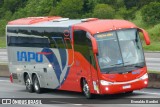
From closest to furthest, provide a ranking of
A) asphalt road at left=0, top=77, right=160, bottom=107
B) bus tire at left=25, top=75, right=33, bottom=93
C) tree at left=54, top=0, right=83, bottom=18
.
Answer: asphalt road at left=0, top=77, right=160, bottom=107 → bus tire at left=25, top=75, right=33, bottom=93 → tree at left=54, top=0, right=83, bottom=18

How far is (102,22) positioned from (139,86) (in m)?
2.73

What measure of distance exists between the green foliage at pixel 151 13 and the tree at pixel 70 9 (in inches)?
387

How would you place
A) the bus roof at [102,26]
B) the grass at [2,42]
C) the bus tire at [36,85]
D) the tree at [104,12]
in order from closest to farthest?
1. the bus roof at [102,26]
2. the bus tire at [36,85]
3. the tree at [104,12]
4. the grass at [2,42]

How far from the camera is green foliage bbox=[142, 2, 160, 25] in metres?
58.5

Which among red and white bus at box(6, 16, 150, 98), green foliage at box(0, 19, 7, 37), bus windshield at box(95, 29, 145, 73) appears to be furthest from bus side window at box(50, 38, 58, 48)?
green foliage at box(0, 19, 7, 37)

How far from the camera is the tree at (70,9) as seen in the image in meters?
66.4

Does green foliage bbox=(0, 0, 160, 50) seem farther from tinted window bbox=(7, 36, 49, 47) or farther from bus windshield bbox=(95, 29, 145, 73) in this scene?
bus windshield bbox=(95, 29, 145, 73)

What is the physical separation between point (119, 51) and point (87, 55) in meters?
1.17

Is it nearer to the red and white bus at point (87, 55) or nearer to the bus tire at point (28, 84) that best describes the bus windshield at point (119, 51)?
the red and white bus at point (87, 55)

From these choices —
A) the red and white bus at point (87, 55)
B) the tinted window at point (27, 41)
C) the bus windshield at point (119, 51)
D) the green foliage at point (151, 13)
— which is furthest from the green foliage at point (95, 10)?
the bus windshield at point (119, 51)

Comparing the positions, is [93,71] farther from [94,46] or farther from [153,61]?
[153,61]

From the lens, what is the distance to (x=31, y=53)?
26125mm

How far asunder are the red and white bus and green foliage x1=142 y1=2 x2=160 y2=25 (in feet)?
108

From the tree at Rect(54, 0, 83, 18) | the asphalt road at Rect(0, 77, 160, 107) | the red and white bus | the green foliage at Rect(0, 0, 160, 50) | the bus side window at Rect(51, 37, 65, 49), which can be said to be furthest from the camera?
the tree at Rect(54, 0, 83, 18)
